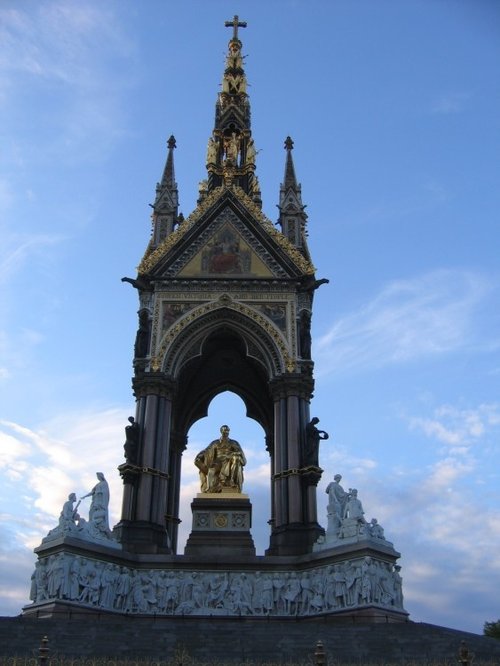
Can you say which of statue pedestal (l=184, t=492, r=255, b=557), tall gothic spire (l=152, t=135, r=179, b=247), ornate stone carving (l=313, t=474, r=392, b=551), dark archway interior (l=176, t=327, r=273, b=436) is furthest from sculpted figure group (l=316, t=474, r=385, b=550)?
tall gothic spire (l=152, t=135, r=179, b=247)

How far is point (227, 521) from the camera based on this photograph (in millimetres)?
24250

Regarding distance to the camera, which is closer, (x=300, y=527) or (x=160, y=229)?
(x=300, y=527)

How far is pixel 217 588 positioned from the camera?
22.1m

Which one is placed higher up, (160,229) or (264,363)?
(160,229)

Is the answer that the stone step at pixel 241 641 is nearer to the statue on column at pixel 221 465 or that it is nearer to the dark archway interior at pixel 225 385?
the statue on column at pixel 221 465

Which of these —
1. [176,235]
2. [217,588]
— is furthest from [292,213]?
[217,588]

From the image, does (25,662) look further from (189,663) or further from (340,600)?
(340,600)

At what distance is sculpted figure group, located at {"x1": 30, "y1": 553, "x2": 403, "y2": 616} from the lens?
2036 centimetres

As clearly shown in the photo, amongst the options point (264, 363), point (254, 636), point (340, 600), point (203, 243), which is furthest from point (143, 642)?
point (203, 243)

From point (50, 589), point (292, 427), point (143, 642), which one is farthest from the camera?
point (292, 427)

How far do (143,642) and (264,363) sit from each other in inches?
474

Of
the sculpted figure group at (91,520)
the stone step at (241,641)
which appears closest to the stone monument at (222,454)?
the sculpted figure group at (91,520)

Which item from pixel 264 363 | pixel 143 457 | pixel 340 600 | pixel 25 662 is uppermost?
pixel 264 363

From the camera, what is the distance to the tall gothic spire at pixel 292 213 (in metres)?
28.9
